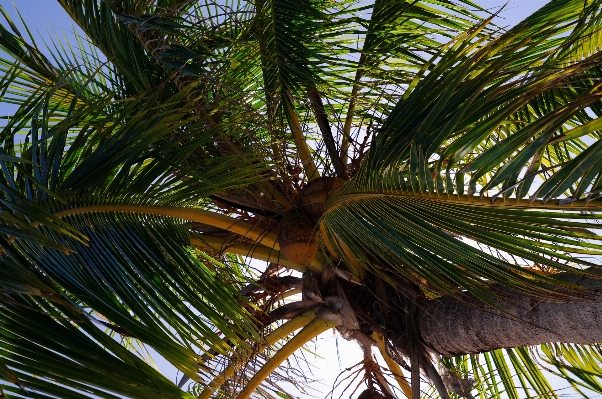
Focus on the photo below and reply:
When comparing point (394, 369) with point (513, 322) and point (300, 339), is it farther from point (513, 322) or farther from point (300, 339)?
point (513, 322)

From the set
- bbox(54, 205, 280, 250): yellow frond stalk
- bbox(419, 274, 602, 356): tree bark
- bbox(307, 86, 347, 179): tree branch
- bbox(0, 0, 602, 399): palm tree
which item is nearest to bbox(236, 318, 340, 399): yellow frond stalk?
bbox(0, 0, 602, 399): palm tree

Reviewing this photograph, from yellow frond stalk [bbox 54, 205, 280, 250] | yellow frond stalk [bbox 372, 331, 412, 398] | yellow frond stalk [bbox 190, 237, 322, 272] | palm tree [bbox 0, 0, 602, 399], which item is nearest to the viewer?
palm tree [bbox 0, 0, 602, 399]

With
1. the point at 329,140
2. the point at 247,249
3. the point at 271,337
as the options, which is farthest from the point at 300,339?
the point at 329,140

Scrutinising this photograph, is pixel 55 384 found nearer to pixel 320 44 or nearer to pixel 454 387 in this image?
pixel 454 387

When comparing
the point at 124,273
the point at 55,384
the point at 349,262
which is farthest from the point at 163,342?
the point at 349,262

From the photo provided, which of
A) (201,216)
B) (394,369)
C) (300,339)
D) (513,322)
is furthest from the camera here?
A: (394,369)

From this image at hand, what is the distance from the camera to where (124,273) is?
6.42 ft

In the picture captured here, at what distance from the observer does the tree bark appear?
1628mm

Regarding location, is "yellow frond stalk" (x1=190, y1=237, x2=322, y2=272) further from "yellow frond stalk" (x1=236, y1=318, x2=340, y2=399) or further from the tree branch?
the tree branch

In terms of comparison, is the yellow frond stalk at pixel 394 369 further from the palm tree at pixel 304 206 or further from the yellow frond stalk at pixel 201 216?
the yellow frond stalk at pixel 201 216

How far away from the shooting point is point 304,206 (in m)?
2.42

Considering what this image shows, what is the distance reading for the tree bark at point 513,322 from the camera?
1628mm

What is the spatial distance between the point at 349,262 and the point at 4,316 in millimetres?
1113

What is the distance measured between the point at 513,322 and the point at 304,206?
2.80 feet
